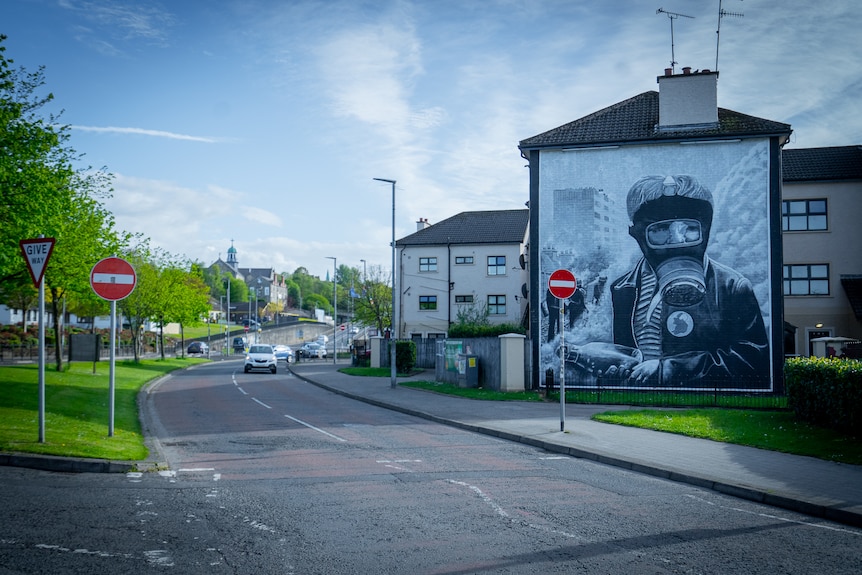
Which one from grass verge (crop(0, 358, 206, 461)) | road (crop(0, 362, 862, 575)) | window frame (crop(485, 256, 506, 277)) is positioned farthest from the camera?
window frame (crop(485, 256, 506, 277))

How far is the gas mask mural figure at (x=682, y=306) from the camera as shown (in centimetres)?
2605

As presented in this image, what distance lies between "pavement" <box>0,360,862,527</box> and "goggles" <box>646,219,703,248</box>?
989cm

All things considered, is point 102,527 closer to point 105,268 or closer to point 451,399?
point 105,268

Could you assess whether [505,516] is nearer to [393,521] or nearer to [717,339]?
[393,521]

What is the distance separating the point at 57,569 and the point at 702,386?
79.2 ft

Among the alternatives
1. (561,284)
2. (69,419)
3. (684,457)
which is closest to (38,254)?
(69,419)

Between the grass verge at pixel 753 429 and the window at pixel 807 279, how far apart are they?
19.3 m

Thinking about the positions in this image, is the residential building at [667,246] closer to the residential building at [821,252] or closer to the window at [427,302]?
the residential building at [821,252]

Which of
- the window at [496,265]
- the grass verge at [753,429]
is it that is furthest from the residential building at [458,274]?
the grass verge at [753,429]

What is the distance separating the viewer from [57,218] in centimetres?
2489

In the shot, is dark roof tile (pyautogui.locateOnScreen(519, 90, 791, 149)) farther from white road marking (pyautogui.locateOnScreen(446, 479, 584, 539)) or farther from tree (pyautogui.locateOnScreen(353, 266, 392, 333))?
tree (pyautogui.locateOnScreen(353, 266, 392, 333))

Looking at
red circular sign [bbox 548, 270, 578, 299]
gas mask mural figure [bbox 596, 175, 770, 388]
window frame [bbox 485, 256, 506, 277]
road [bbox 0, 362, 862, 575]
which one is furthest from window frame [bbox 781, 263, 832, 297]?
road [bbox 0, 362, 862, 575]

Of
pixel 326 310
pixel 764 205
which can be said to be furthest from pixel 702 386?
pixel 326 310

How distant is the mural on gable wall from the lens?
85.8 ft
